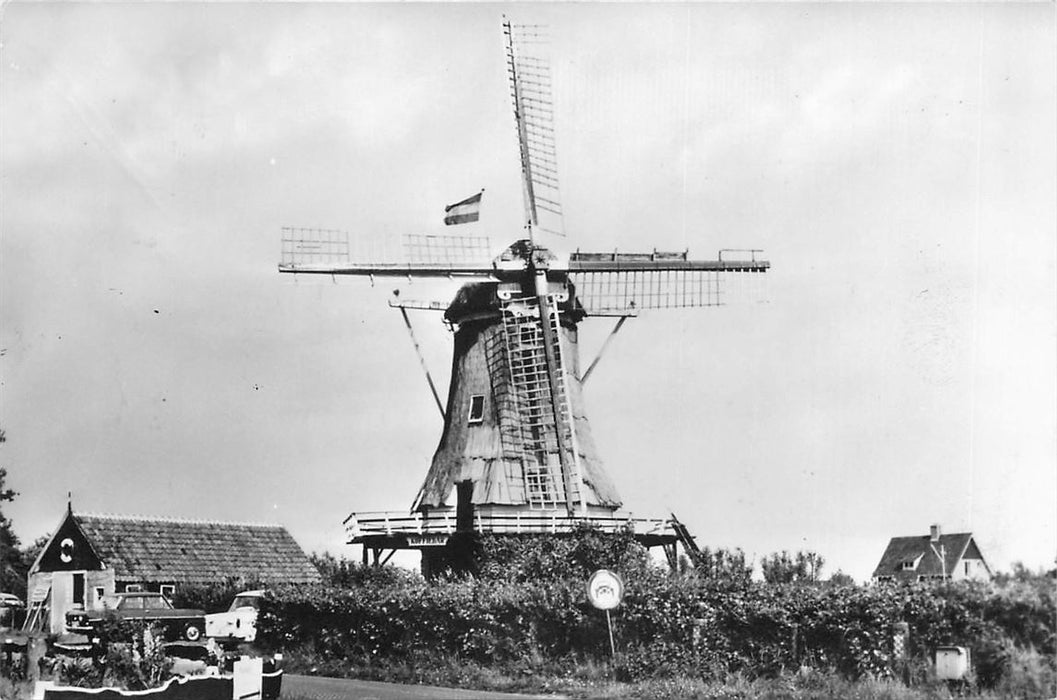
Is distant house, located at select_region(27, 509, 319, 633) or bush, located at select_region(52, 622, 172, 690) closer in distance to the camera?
bush, located at select_region(52, 622, 172, 690)

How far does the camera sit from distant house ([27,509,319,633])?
22.7 meters

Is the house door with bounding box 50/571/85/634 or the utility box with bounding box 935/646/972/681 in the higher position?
the house door with bounding box 50/571/85/634

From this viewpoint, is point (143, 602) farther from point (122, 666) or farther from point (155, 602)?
point (122, 666)

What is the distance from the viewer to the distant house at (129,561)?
22734mm

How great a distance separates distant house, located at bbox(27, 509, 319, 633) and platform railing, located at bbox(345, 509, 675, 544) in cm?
283

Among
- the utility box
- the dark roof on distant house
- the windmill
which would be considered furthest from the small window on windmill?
the dark roof on distant house

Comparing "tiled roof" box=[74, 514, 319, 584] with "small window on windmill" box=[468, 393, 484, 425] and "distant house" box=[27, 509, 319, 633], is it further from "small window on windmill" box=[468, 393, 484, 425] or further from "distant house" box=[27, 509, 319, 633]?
"small window on windmill" box=[468, 393, 484, 425]

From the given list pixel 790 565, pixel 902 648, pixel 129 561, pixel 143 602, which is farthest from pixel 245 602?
pixel 902 648

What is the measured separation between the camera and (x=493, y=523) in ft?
68.1

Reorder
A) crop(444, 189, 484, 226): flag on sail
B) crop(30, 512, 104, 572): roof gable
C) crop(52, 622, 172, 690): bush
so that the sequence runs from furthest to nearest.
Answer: crop(30, 512, 104, 572): roof gable
crop(444, 189, 484, 226): flag on sail
crop(52, 622, 172, 690): bush

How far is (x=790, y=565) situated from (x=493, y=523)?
18.1 feet

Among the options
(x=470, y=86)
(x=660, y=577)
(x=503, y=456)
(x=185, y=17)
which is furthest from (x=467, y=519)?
(x=185, y=17)

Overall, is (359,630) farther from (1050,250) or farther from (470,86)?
(1050,250)

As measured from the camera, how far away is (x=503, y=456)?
22.0m
